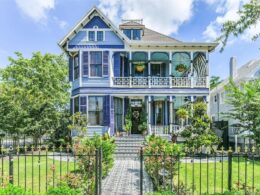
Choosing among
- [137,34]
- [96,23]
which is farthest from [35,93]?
[137,34]

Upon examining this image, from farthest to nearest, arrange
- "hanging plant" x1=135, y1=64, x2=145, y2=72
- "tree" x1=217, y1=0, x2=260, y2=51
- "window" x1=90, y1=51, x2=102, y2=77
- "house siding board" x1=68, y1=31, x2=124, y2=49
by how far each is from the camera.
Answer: "hanging plant" x1=135, y1=64, x2=145, y2=72 < "house siding board" x1=68, y1=31, x2=124, y2=49 < "window" x1=90, y1=51, x2=102, y2=77 < "tree" x1=217, y1=0, x2=260, y2=51

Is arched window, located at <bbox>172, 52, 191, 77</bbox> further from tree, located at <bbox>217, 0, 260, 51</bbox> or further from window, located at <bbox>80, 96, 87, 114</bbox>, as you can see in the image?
tree, located at <bbox>217, 0, 260, 51</bbox>

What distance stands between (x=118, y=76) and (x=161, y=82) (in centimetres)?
316

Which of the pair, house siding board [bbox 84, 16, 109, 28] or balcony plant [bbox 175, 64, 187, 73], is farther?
balcony plant [bbox 175, 64, 187, 73]

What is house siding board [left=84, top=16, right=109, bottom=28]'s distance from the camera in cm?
2267

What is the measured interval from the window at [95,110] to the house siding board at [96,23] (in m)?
5.12

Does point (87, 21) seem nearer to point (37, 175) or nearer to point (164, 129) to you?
point (164, 129)

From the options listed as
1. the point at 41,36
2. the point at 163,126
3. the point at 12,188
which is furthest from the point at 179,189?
the point at 41,36

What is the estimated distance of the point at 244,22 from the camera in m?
5.86

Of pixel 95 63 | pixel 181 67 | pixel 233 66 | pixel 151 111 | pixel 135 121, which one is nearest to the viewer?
pixel 95 63

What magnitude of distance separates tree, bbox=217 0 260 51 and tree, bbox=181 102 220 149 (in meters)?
13.0

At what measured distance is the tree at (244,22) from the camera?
573cm

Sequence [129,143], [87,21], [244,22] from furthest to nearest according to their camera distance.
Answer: [87,21] → [129,143] → [244,22]

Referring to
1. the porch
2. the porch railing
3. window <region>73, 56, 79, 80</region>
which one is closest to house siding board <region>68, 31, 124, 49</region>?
window <region>73, 56, 79, 80</region>
